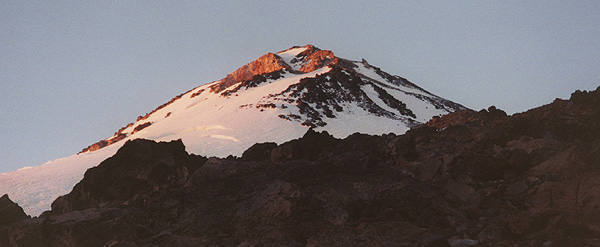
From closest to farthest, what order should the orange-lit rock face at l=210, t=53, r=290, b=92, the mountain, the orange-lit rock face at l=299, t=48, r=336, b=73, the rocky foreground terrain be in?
the rocky foreground terrain < the mountain < the orange-lit rock face at l=299, t=48, r=336, b=73 < the orange-lit rock face at l=210, t=53, r=290, b=92

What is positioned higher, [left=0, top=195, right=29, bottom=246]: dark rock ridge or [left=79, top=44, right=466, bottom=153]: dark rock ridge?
[left=79, top=44, right=466, bottom=153]: dark rock ridge

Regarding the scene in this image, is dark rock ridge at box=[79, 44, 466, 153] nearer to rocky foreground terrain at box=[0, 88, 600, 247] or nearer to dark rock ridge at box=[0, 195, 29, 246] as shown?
rocky foreground terrain at box=[0, 88, 600, 247]

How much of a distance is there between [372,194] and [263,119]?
3421 cm

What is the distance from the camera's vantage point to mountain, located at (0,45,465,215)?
39.2m

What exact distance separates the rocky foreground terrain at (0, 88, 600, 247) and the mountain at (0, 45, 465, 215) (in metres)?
16.4

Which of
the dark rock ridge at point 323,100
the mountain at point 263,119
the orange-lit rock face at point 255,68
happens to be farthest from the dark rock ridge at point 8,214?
the orange-lit rock face at point 255,68

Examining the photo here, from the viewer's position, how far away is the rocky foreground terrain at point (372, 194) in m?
11.4

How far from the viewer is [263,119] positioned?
47531mm

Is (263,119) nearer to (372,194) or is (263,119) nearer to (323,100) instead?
(323,100)

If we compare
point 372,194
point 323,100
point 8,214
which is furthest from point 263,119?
point 372,194

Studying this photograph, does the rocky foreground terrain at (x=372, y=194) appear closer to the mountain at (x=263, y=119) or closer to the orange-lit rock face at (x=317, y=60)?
the mountain at (x=263, y=119)

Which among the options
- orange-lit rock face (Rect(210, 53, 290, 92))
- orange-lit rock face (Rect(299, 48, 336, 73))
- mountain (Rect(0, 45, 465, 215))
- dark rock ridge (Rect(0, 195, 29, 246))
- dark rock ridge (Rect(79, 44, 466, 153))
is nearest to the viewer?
dark rock ridge (Rect(0, 195, 29, 246))

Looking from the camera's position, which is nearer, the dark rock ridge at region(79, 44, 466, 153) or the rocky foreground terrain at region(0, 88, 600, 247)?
the rocky foreground terrain at region(0, 88, 600, 247)

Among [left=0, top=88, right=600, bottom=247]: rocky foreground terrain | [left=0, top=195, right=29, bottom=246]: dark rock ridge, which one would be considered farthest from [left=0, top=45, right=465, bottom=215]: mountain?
[left=0, top=88, right=600, bottom=247]: rocky foreground terrain
